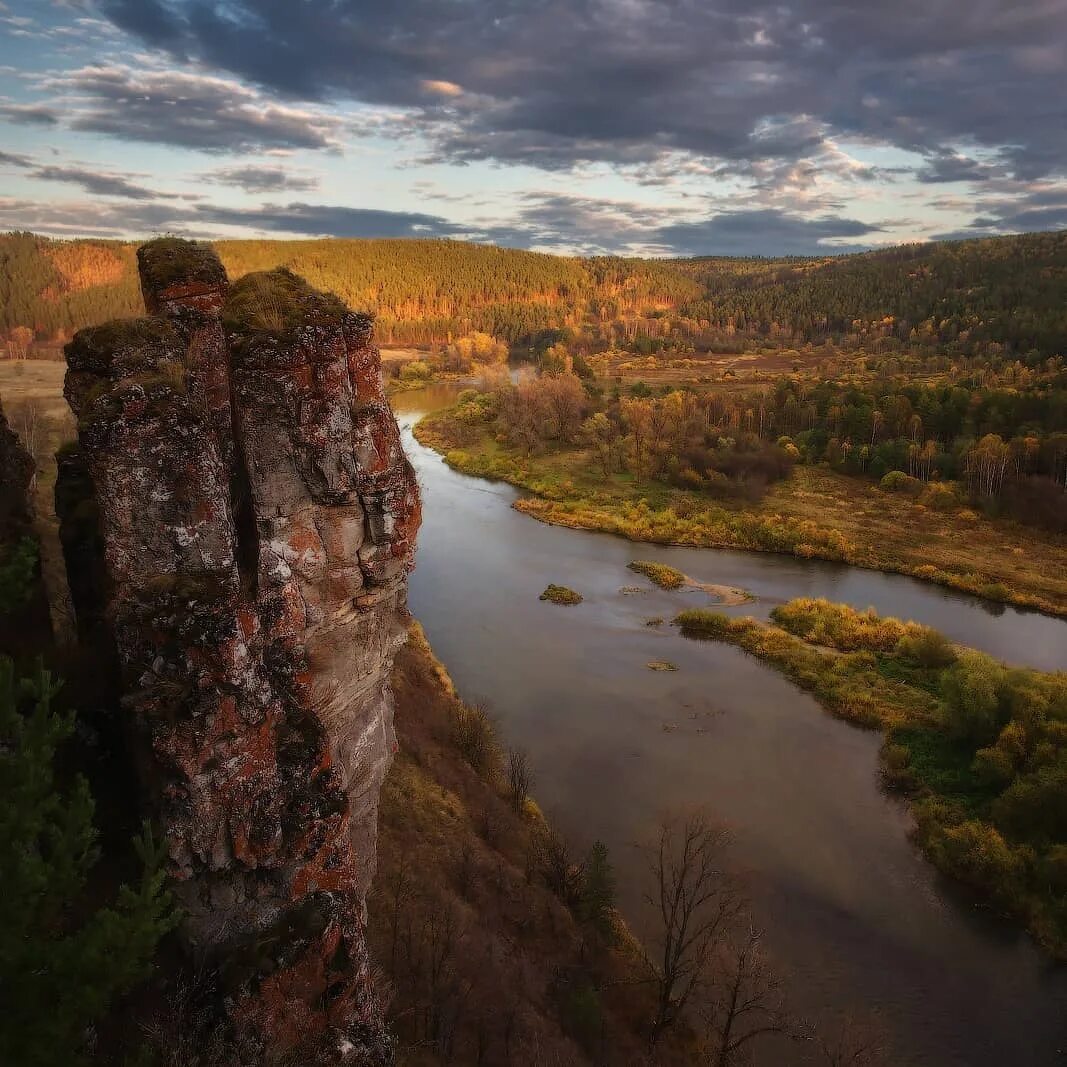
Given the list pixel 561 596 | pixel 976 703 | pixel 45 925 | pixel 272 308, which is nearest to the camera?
pixel 45 925

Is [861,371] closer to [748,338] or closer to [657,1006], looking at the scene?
[748,338]

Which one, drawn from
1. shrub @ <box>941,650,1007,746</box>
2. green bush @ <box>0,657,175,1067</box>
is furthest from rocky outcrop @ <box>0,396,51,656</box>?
shrub @ <box>941,650,1007,746</box>

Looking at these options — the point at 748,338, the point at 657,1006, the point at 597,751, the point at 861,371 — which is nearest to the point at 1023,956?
the point at 657,1006

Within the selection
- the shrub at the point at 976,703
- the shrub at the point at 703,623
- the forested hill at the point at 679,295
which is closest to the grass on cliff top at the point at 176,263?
the shrub at the point at 976,703

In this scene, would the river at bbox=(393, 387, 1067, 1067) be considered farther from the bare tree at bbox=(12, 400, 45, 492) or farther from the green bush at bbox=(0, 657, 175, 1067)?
the bare tree at bbox=(12, 400, 45, 492)

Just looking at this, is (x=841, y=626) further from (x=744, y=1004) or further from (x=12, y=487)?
(x=12, y=487)

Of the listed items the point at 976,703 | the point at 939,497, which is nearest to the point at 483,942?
the point at 976,703
